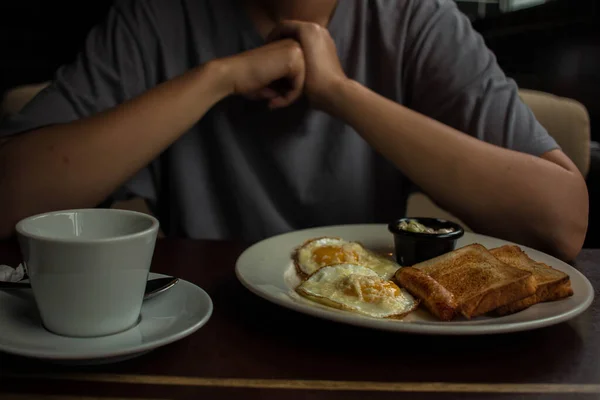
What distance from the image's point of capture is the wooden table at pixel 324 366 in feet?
1.27

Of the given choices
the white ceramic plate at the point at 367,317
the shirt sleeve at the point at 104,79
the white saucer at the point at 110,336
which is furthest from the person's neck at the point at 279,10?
the white saucer at the point at 110,336

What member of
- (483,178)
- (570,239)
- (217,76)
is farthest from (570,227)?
(217,76)

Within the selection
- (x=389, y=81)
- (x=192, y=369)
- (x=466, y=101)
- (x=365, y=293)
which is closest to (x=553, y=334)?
(x=365, y=293)

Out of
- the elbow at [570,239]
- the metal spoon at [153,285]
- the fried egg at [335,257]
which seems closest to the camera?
the metal spoon at [153,285]

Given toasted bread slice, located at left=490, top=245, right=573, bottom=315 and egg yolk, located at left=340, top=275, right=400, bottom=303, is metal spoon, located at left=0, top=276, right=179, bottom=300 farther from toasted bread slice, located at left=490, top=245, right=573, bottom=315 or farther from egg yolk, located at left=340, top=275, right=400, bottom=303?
toasted bread slice, located at left=490, top=245, right=573, bottom=315

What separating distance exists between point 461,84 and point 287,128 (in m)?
0.34

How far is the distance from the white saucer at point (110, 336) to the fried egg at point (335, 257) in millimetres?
185

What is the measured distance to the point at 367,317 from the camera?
1.53ft

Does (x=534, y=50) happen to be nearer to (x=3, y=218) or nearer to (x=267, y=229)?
(x=267, y=229)

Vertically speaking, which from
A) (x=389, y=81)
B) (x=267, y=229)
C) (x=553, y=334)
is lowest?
(x=267, y=229)

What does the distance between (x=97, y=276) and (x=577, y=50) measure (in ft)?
5.39

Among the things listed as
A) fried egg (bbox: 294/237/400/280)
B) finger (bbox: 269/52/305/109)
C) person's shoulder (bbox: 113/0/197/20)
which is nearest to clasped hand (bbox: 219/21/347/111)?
finger (bbox: 269/52/305/109)

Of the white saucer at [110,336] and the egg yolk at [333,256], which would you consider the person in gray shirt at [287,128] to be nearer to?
the egg yolk at [333,256]

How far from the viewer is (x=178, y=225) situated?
1.11 metres
